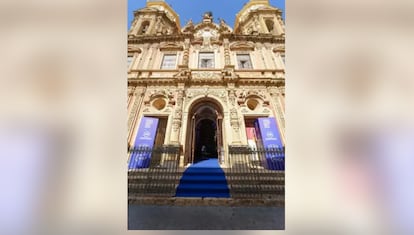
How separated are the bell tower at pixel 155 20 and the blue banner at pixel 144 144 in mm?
4310

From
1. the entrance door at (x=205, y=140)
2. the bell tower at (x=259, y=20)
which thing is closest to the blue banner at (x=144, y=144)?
the entrance door at (x=205, y=140)

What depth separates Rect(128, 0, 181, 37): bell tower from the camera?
8.10 m

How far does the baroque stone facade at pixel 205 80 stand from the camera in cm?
564

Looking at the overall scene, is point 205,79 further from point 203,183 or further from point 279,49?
point 203,183

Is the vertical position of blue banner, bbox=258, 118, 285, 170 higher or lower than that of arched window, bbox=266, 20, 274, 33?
lower

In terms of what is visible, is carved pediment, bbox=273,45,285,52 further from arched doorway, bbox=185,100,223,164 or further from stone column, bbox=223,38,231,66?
arched doorway, bbox=185,100,223,164

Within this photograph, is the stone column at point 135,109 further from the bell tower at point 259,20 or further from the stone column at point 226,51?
the bell tower at point 259,20

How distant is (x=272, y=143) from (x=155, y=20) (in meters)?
6.98

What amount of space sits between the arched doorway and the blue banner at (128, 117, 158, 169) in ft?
3.22

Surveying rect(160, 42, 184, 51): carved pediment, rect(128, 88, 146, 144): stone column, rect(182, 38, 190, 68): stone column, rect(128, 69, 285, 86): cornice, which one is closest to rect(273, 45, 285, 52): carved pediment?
rect(128, 69, 285, 86): cornice

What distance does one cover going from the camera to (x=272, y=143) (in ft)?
15.9

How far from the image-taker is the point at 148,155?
14.8 feet
